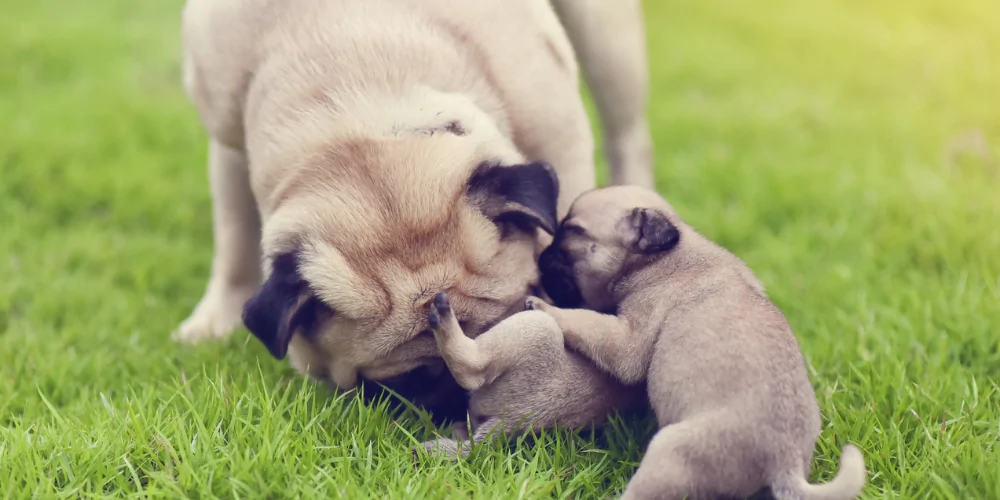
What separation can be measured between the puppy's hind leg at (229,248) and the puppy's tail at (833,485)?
2665mm

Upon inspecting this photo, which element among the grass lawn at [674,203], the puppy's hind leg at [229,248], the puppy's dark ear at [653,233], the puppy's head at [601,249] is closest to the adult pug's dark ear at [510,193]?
the puppy's head at [601,249]

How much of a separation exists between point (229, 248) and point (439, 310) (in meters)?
2.17

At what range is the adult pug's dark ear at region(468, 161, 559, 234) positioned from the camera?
2.69 metres

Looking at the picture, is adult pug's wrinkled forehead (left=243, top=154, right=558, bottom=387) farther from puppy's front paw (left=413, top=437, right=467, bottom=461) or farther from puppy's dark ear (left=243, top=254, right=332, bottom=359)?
puppy's front paw (left=413, top=437, right=467, bottom=461)

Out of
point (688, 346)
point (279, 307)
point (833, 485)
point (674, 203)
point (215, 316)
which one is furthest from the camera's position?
point (674, 203)

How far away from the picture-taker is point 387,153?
2.67 meters

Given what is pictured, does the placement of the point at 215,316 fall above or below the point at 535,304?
below

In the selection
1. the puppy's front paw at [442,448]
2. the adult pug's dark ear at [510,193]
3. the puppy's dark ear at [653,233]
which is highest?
the adult pug's dark ear at [510,193]

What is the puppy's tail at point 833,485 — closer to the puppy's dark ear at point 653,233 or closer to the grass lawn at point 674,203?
the grass lawn at point 674,203

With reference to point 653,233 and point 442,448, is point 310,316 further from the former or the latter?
point 653,233

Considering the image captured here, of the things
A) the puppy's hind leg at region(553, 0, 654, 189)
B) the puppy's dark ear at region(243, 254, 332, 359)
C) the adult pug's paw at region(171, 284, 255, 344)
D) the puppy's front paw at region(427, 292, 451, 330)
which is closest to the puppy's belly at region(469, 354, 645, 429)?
the puppy's front paw at region(427, 292, 451, 330)

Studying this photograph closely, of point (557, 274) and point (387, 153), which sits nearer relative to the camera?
point (387, 153)

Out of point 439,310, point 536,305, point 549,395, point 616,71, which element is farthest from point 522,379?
point 616,71

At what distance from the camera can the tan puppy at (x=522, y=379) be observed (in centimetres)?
248
